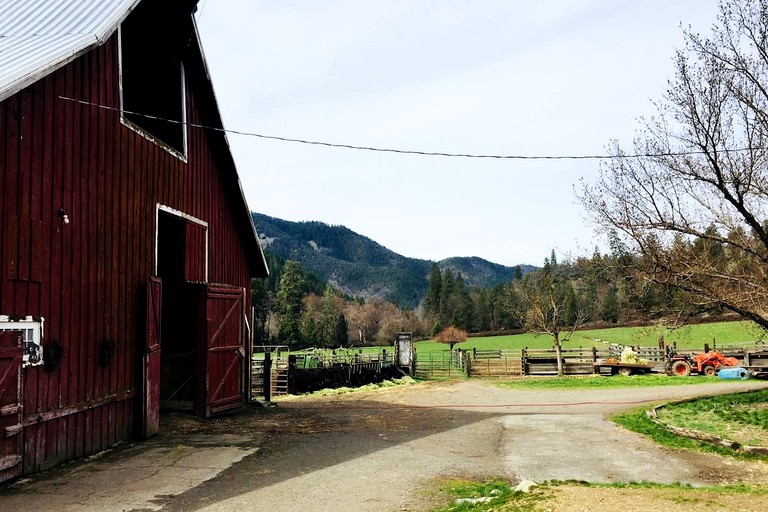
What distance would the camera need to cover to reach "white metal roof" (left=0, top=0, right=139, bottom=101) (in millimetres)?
8367

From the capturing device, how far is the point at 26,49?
9445mm

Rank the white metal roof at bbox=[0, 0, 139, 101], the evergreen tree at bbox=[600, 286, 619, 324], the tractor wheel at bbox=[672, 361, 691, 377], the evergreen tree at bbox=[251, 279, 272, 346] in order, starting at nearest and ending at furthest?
1. the white metal roof at bbox=[0, 0, 139, 101]
2. the tractor wheel at bbox=[672, 361, 691, 377]
3. the evergreen tree at bbox=[600, 286, 619, 324]
4. the evergreen tree at bbox=[251, 279, 272, 346]

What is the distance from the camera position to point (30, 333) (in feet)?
29.0

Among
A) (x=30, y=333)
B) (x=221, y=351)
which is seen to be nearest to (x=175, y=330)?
(x=221, y=351)

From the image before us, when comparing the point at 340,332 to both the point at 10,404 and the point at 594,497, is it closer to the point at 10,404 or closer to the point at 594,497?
the point at 10,404

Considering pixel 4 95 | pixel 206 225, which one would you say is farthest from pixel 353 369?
pixel 4 95

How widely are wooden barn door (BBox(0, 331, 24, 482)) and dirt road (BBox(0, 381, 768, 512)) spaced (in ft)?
1.17

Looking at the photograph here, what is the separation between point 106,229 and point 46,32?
339cm

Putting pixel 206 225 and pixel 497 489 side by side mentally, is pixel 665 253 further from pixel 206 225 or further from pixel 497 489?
pixel 206 225

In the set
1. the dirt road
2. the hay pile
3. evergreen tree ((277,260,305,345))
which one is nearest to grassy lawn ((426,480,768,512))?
the dirt road

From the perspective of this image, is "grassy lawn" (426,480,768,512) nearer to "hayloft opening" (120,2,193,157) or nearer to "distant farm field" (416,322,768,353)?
"hayloft opening" (120,2,193,157)

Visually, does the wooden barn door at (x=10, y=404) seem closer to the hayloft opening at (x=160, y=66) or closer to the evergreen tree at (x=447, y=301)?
the hayloft opening at (x=160, y=66)

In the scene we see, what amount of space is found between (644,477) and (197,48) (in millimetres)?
12436

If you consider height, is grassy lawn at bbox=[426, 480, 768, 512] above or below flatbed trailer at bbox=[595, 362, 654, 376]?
above
